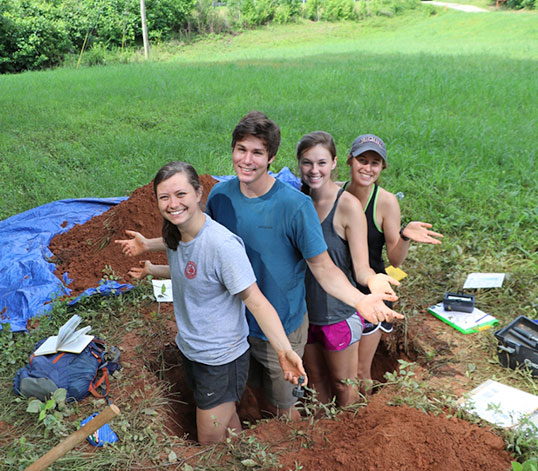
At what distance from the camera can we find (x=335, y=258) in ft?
7.96

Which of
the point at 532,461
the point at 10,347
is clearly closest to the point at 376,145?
the point at 532,461

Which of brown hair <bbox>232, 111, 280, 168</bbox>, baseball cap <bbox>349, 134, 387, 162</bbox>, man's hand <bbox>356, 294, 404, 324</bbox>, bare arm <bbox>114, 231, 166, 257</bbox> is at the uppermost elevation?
brown hair <bbox>232, 111, 280, 168</bbox>

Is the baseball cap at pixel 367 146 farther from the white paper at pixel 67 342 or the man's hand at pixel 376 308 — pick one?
the white paper at pixel 67 342

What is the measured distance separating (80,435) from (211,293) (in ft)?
2.64

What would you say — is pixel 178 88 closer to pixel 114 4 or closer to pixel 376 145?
pixel 376 145

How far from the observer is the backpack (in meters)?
2.56

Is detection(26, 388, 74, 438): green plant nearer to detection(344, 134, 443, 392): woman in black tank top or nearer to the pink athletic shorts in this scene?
the pink athletic shorts

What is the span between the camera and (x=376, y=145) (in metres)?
2.55

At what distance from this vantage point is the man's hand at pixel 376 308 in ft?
6.86

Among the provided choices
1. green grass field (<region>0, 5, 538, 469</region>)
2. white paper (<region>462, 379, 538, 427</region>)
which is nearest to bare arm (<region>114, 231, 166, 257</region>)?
green grass field (<region>0, 5, 538, 469</region>)

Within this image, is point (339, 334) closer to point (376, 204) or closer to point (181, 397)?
point (376, 204)

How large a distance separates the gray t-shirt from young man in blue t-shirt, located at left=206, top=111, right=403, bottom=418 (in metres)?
0.13

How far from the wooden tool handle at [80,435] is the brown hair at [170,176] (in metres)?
0.87

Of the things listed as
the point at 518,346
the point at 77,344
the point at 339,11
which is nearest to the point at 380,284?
the point at 518,346
